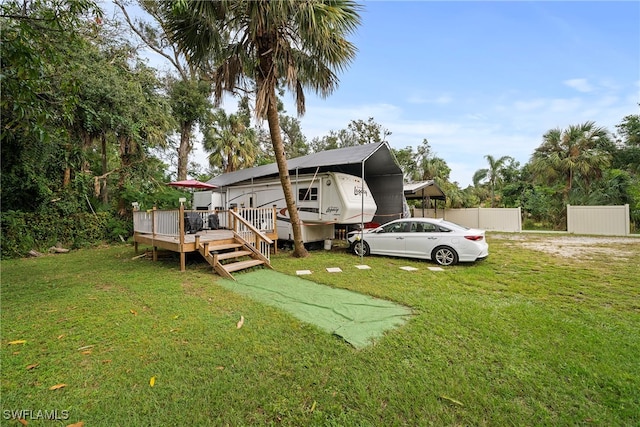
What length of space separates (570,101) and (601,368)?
16.1m

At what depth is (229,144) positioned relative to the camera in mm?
17219

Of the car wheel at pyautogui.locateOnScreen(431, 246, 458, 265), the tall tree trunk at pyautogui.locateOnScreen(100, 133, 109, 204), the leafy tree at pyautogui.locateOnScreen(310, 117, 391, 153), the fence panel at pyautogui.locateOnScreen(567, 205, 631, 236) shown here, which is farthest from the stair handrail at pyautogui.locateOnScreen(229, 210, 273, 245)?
the leafy tree at pyautogui.locateOnScreen(310, 117, 391, 153)

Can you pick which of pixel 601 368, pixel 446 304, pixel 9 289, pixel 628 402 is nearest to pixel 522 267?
pixel 446 304

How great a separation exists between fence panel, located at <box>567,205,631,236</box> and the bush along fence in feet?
76.4

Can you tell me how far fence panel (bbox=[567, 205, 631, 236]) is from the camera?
1366 cm

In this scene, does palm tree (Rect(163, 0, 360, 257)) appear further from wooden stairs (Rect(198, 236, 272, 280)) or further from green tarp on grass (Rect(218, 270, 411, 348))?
green tarp on grass (Rect(218, 270, 411, 348))

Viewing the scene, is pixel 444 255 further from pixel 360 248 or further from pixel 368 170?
pixel 368 170

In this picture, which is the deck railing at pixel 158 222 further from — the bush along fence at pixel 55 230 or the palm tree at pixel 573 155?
the palm tree at pixel 573 155

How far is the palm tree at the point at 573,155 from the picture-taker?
1577cm

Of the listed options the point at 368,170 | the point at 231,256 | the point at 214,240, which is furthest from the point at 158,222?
the point at 368,170

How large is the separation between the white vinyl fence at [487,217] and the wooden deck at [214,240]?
1395cm

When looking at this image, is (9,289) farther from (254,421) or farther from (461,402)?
(461,402)

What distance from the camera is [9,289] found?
5488mm

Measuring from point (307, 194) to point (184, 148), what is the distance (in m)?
11.7
